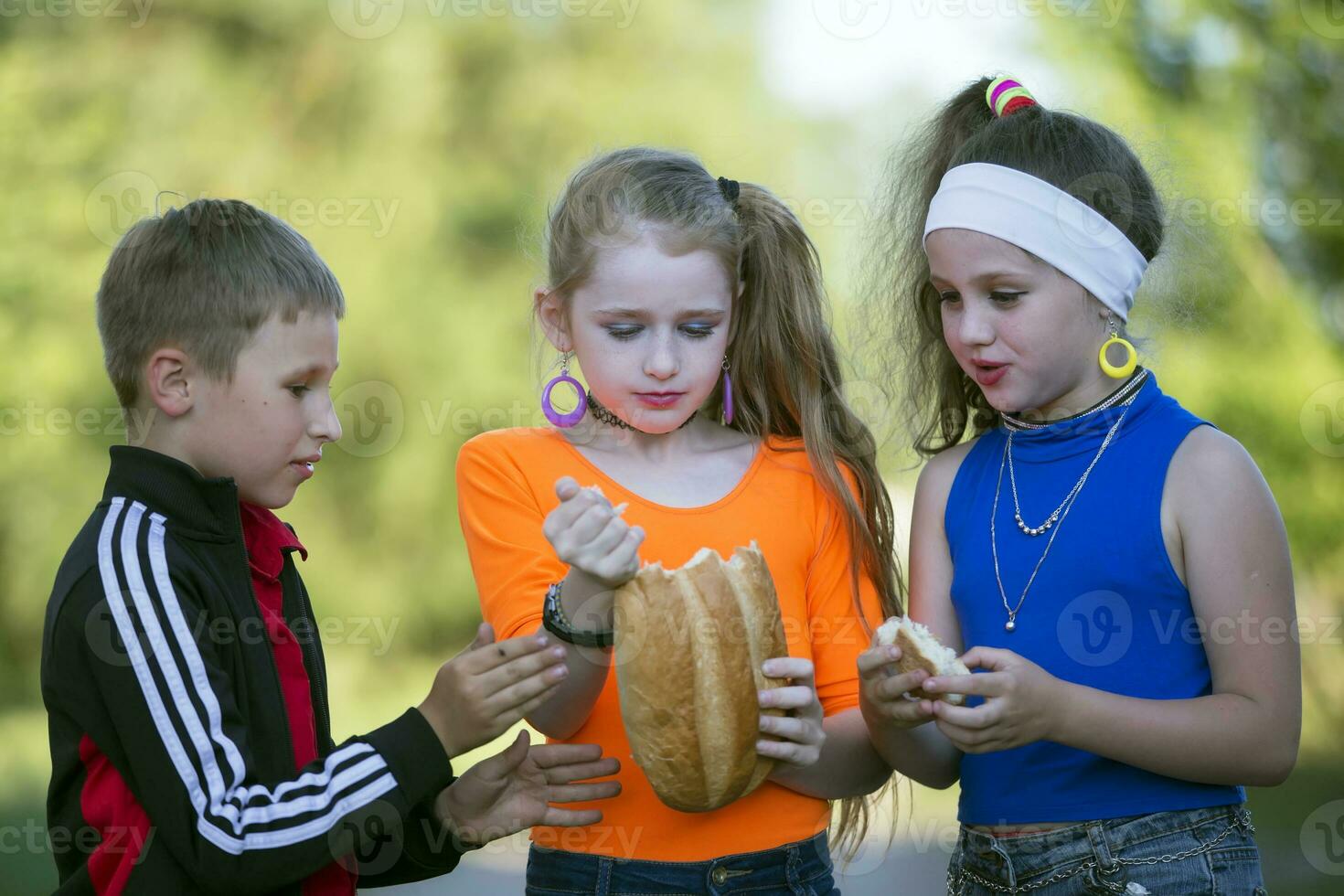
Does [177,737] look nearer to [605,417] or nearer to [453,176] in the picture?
[605,417]

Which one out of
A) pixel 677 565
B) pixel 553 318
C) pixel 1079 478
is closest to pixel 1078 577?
pixel 1079 478

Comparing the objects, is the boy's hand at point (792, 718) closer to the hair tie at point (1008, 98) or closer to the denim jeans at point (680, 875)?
the denim jeans at point (680, 875)

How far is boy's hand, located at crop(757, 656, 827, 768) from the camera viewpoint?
1.96 meters

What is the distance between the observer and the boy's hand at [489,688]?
188 centimetres

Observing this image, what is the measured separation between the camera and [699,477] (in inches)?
94.6

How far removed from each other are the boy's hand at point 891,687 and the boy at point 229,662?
45 cm

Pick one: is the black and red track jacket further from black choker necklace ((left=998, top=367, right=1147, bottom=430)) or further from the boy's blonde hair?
black choker necklace ((left=998, top=367, right=1147, bottom=430))

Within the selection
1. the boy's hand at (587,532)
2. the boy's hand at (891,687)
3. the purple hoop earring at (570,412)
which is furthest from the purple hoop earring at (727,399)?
the boy's hand at (587,532)

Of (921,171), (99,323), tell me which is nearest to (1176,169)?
(921,171)

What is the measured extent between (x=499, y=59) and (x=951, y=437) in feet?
19.4

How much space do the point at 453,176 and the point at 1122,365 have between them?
6.04 meters

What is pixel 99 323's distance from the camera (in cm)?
213

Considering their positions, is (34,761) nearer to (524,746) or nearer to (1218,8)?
(524,746)

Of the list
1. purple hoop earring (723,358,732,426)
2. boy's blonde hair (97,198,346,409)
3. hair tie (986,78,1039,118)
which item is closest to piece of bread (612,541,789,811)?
purple hoop earring (723,358,732,426)
